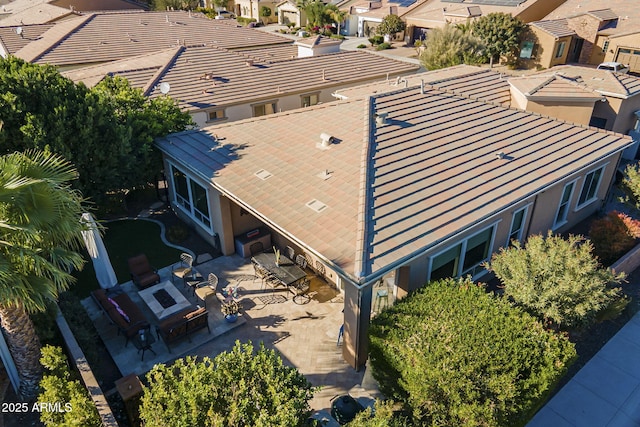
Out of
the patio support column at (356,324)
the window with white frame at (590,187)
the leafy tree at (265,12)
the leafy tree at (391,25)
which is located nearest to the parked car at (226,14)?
the leafy tree at (265,12)

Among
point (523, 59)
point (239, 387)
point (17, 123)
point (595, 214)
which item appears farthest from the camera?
point (523, 59)

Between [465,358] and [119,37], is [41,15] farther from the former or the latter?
[465,358]

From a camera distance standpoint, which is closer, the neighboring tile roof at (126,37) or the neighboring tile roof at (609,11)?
the neighboring tile roof at (126,37)

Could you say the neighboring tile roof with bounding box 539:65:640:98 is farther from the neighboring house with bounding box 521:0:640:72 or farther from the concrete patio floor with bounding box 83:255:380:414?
the neighboring house with bounding box 521:0:640:72

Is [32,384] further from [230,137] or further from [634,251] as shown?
[634,251]

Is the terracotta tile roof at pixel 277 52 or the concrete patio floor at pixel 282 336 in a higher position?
the terracotta tile roof at pixel 277 52

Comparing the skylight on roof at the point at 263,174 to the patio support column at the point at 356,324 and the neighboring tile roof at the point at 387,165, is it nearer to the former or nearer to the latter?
the neighboring tile roof at the point at 387,165

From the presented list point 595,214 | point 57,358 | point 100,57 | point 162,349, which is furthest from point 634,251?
point 100,57

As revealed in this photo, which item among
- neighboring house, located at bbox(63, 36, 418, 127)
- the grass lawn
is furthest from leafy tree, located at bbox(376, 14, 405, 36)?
the grass lawn
